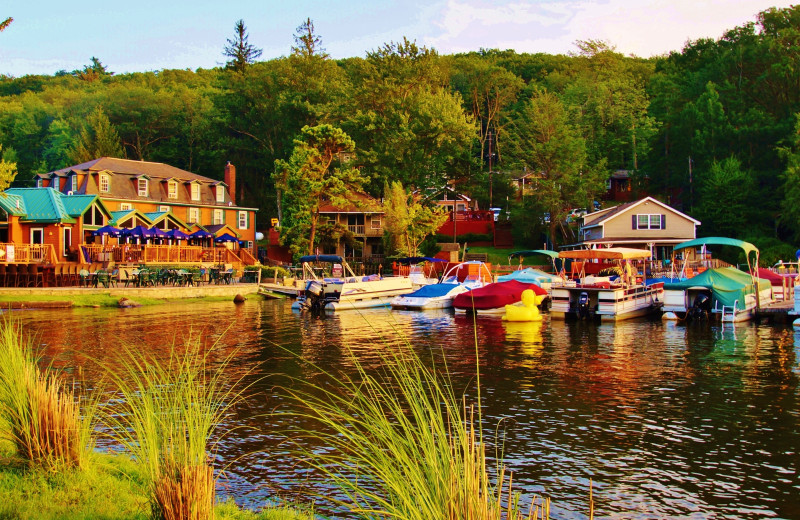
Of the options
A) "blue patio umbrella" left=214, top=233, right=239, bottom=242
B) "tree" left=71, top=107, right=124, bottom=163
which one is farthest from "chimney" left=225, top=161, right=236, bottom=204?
"tree" left=71, top=107, right=124, bottom=163

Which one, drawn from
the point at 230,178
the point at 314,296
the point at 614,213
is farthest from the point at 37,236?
the point at 614,213

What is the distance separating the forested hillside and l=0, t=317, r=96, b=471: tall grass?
65237mm

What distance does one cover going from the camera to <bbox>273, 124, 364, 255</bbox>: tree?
206 ft

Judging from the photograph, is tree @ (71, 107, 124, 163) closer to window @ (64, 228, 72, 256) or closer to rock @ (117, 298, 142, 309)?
window @ (64, 228, 72, 256)

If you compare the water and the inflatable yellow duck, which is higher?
the inflatable yellow duck

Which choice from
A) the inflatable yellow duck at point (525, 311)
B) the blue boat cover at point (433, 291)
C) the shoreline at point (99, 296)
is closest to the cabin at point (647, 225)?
the blue boat cover at point (433, 291)

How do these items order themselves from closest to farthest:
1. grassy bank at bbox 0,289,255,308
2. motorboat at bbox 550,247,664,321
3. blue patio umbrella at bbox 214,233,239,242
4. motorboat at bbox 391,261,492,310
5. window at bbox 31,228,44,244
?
1. motorboat at bbox 550,247,664,321
2. grassy bank at bbox 0,289,255,308
3. motorboat at bbox 391,261,492,310
4. window at bbox 31,228,44,244
5. blue patio umbrella at bbox 214,233,239,242

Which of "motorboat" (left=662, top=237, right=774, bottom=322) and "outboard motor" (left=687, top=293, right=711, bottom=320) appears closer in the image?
"motorboat" (left=662, top=237, right=774, bottom=322)

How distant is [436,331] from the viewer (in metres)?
30.9

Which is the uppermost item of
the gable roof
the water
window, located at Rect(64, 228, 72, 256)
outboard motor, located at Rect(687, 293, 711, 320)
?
the gable roof

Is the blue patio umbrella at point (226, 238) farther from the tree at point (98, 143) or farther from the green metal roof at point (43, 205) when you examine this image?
the tree at point (98, 143)

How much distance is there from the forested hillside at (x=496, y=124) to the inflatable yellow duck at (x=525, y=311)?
37.0 m

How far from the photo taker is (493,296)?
38.8 metres

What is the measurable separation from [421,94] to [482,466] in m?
76.3
